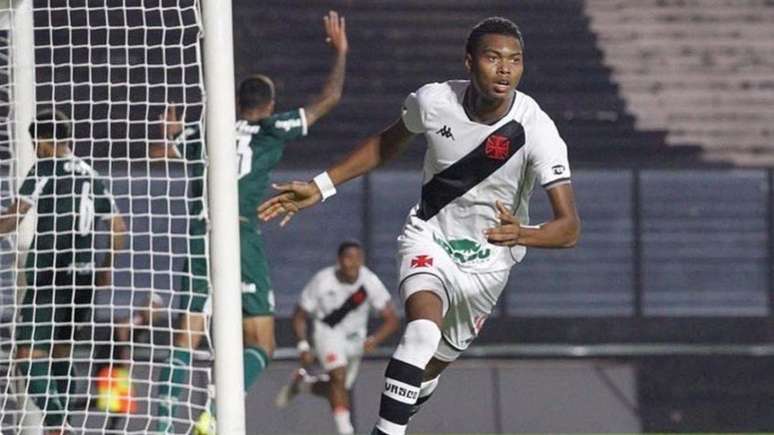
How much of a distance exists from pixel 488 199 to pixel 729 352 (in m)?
9.84

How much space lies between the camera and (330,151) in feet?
54.7

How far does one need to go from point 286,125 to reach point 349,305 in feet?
16.2

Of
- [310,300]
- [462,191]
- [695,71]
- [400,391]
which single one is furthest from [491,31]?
[695,71]

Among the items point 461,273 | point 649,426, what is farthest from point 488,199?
point 649,426

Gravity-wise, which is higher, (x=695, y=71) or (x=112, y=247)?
(x=112, y=247)

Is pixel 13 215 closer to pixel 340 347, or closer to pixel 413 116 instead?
pixel 413 116

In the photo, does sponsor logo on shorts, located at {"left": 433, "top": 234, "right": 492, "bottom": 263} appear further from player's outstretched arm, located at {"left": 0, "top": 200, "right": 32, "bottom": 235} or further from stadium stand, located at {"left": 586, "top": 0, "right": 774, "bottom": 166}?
stadium stand, located at {"left": 586, "top": 0, "right": 774, "bottom": 166}

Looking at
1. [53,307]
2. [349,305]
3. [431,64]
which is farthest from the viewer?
[431,64]

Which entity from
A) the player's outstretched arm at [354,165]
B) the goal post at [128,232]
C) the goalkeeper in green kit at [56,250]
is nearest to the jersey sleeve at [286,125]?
the goal post at [128,232]

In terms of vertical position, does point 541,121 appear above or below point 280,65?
above

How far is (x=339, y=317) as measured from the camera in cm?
1404

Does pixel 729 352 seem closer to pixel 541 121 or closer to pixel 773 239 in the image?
pixel 773 239

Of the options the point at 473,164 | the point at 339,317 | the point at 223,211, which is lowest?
the point at 339,317

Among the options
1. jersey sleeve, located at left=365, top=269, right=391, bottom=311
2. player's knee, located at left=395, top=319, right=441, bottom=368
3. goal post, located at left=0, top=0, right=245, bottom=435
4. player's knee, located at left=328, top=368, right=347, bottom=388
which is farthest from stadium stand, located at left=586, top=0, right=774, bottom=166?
player's knee, located at left=395, top=319, right=441, bottom=368
